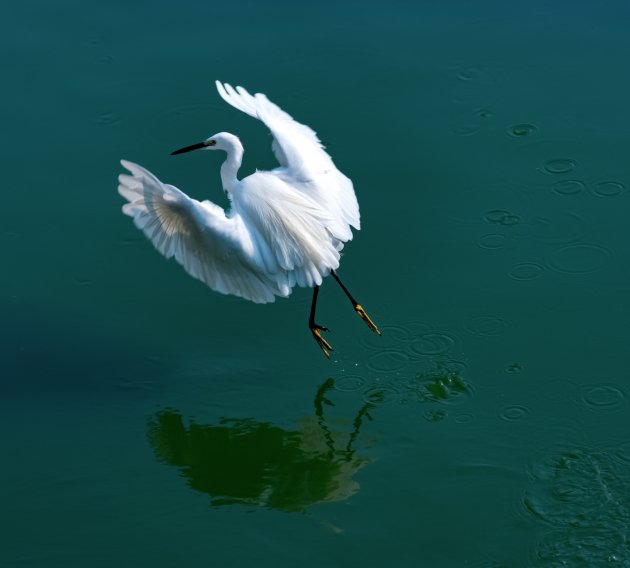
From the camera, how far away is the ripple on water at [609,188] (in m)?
5.81

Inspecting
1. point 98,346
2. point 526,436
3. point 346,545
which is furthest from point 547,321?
point 98,346

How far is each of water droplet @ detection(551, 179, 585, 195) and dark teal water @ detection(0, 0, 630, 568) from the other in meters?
0.01

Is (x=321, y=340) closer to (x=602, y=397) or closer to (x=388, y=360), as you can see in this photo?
(x=388, y=360)

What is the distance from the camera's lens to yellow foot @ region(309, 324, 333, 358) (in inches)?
202

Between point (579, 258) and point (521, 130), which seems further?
point (521, 130)

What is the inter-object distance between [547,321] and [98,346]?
2062 mm

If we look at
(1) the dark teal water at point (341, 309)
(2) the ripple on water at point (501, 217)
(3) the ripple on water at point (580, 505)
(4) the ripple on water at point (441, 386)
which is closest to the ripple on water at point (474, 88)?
(1) the dark teal water at point (341, 309)

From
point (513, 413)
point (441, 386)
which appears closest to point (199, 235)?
point (441, 386)

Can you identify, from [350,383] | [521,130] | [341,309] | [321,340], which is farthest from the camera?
[521,130]

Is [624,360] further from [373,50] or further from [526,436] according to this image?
[373,50]

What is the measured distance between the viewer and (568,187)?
585cm

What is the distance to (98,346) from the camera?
5.31m

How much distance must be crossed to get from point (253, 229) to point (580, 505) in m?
1.76

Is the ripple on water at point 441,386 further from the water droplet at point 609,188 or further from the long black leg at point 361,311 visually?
the water droplet at point 609,188
